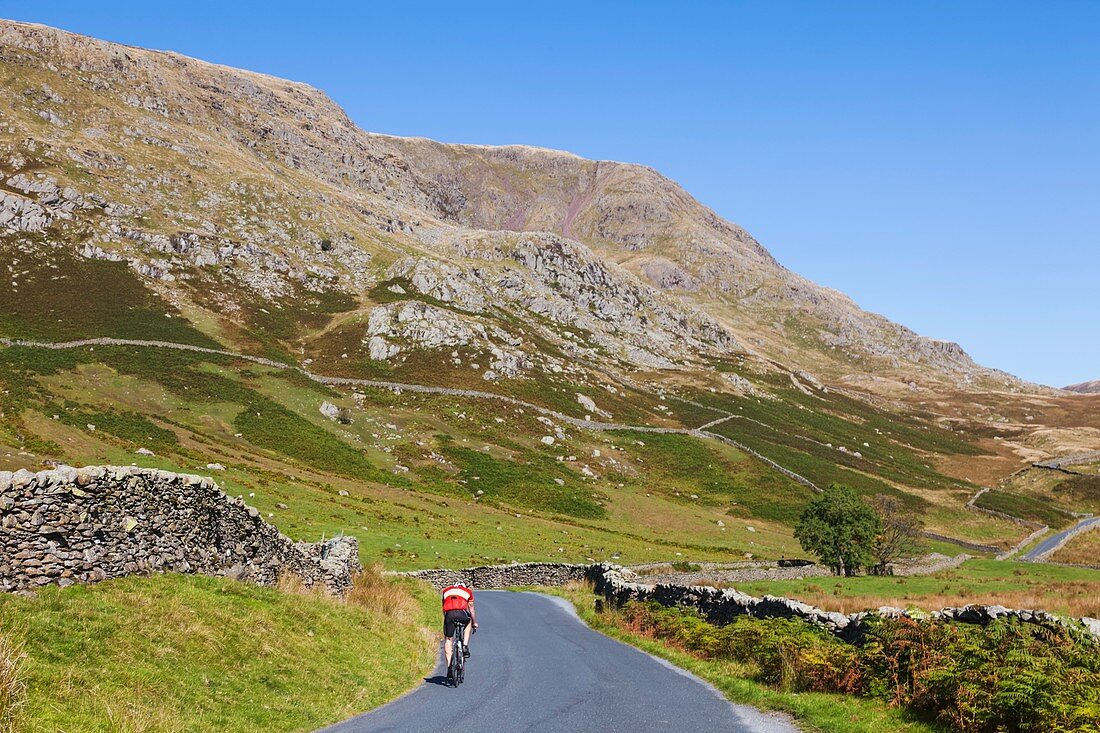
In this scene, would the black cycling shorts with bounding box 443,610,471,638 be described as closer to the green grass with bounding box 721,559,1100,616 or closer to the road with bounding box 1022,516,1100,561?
the green grass with bounding box 721,559,1100,616

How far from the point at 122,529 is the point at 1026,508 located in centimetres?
15480

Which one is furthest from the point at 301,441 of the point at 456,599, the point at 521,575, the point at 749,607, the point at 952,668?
the point at 952,668

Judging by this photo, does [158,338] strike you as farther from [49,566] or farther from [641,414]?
[49,566]

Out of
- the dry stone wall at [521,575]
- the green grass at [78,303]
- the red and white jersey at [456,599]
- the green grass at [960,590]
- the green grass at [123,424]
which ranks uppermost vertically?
the green grass at [78,303]

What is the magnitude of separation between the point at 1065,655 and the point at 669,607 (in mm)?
18332

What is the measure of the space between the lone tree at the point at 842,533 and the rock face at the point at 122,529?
62.2 metres

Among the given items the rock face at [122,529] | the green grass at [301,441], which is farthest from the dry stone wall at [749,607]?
the green grass at [301,441]

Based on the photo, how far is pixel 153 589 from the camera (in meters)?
14.8

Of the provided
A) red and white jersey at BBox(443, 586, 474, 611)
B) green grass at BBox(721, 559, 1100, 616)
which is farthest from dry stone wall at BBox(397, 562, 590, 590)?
red and white jersey at BBox(443, 586, 474, 611)

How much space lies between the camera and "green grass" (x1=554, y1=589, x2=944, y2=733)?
40.1 feet

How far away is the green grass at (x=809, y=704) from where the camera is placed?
12.2 meters

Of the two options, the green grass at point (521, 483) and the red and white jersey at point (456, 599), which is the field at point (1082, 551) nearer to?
the green grass at point (521, 483)

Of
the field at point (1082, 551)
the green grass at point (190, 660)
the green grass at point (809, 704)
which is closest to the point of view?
the green grass at point (190, 660)

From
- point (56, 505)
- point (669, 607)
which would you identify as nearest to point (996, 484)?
point (669, 607)
